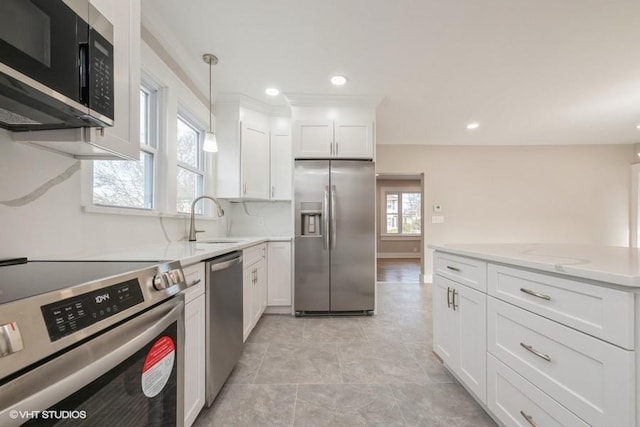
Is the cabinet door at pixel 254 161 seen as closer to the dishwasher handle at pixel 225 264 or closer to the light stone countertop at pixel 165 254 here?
the light stone countertop at pixel 165 254

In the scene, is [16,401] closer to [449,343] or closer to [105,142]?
[105,142]

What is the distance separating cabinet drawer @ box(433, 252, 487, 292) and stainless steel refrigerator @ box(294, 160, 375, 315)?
121cm

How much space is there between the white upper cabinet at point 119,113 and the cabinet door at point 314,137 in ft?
6.50

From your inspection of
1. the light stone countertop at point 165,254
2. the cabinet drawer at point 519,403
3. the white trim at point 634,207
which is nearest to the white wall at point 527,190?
the white trim at point 634,207

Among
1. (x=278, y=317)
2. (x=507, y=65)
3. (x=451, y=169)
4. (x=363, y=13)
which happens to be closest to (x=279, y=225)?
(x=278, y=317)

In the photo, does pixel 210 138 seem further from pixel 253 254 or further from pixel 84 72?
pixel 84 72

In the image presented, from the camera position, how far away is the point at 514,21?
6.18 feet

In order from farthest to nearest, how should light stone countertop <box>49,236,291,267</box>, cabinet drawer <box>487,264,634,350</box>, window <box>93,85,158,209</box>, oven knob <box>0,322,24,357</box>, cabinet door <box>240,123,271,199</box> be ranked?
cabinet door <box>240,123,271,199</box> → window <box>93,85,158,209</box> → light stone countertop <box>49,236,291,267</box> → cabinet drawer <box>487,264,634,350</box> → oven knob <box>0,322,24,357</box>

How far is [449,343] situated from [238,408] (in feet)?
4.48

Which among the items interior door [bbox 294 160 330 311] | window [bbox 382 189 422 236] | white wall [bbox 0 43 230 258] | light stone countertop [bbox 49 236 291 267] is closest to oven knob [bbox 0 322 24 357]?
light stone countertop [bbox 49 236 291 267]

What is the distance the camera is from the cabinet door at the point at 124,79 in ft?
3.37

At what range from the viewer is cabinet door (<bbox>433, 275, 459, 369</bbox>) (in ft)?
5.47

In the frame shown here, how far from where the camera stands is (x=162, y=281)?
0.92m

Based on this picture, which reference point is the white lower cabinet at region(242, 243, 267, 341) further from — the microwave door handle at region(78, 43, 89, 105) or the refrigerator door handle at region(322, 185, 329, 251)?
the microwave door handle at region(78, 43, 89, 105)
